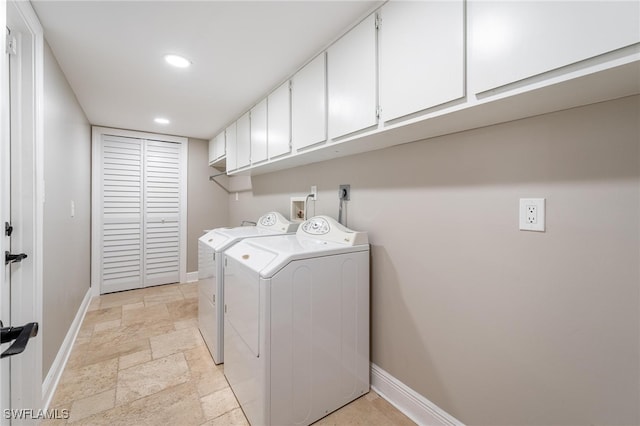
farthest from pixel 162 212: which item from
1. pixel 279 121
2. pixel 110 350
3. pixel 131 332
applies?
pixel 279 121

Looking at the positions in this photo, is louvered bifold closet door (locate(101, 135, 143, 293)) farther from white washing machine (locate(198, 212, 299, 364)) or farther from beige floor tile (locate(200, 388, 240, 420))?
beige floor tile (locate(200, 388, 240, 420))

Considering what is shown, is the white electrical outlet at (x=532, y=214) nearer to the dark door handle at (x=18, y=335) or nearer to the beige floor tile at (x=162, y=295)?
the dark door handle at (x=18, y=335)

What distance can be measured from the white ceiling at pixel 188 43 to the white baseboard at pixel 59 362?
208 centimetres

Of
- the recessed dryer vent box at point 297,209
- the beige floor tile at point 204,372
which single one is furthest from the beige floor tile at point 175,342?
the recessed dryer vent box at point 297,209

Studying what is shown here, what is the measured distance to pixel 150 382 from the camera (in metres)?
1.87

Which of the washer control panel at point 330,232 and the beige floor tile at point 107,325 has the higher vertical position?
the washer control panel at point 330,232

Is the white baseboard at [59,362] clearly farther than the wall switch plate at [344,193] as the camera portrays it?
No

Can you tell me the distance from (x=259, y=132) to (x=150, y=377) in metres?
2.11

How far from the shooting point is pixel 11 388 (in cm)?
137

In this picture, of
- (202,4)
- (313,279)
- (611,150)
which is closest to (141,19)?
(202,4)

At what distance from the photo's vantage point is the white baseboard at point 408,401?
147 centimetres

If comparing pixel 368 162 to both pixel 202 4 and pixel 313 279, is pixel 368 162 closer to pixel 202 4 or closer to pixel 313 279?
pixel 313 279

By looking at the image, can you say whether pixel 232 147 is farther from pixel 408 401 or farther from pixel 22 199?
pixel 408 401

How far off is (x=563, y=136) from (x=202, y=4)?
1.78 meters
